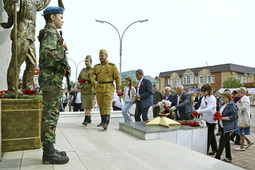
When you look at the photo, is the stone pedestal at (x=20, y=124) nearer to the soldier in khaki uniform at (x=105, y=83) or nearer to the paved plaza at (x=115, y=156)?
the paved plaza at (x=115, y=156)

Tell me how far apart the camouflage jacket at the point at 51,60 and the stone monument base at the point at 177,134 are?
2.53 meters

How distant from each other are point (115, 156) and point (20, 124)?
1771mm

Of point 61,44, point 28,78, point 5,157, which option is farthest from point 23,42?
point 5,157

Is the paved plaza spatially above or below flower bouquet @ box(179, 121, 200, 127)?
below

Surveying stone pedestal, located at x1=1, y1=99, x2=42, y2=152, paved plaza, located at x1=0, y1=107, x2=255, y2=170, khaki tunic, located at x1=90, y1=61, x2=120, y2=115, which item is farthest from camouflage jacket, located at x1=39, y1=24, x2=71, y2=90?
khaki tunic, located at x1=90, y1=61, x2=120, y2=115

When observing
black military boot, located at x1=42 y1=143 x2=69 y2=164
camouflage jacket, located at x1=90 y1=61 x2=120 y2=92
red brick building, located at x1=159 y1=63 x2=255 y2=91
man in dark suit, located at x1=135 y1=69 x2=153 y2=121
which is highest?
red brick building, located at x1=159 y1=63 x2=255 y2=91

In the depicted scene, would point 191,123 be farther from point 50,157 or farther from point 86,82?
point 50,157

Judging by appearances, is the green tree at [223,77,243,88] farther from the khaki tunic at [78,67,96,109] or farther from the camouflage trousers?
the camouflage trousers

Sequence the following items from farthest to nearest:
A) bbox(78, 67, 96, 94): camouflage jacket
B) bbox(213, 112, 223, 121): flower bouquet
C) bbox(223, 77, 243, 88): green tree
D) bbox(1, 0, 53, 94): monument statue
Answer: bbox(223, 77, 243, 88): green tree → bbox(78, 67, 96, 94): camouflage jacket → bbox(213, 112, 223, 121): flower bouquet → bbox(1, 0, 53, 94): monument statue

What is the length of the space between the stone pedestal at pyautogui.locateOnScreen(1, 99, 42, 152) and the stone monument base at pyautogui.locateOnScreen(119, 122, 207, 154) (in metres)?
2.29

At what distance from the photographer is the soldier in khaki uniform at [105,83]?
18.6 ft

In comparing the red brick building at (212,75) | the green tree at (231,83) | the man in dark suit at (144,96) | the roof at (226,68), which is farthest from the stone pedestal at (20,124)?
the roof at (226,68)

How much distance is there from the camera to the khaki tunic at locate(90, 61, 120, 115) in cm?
566

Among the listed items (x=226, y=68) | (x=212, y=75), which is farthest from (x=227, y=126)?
(x=212, y=75)
